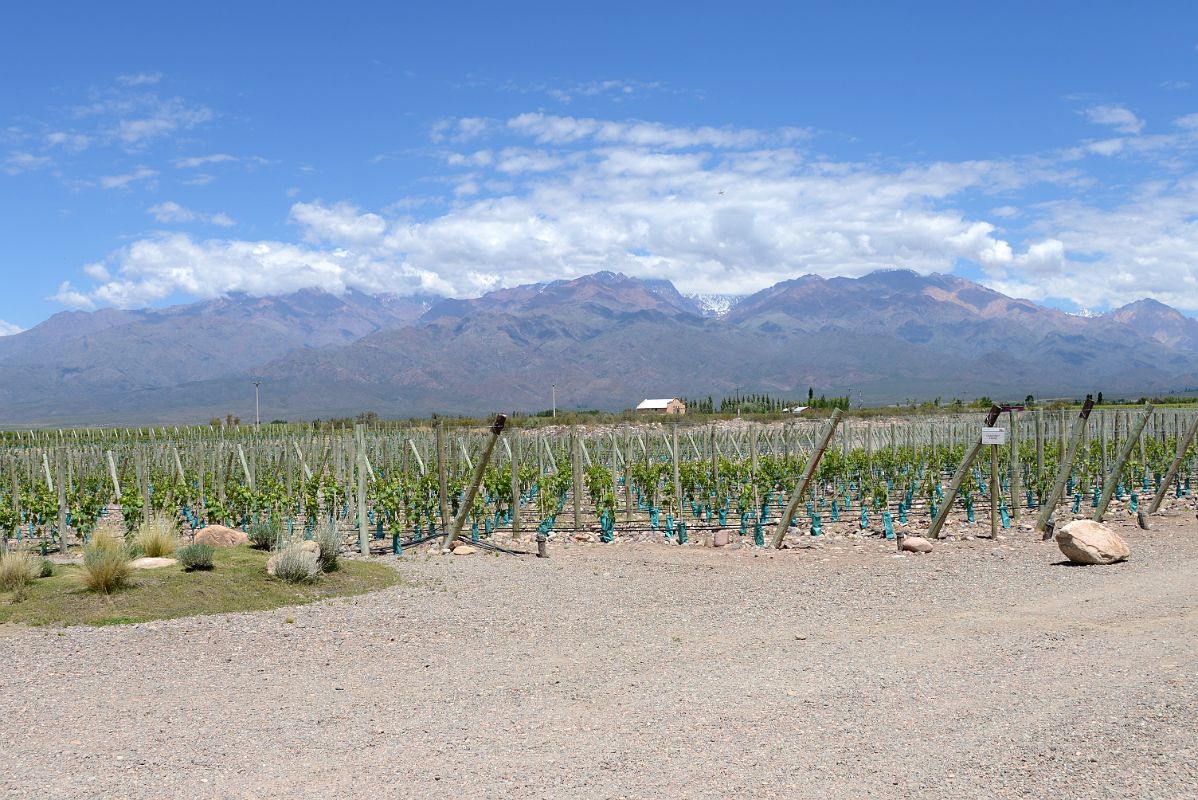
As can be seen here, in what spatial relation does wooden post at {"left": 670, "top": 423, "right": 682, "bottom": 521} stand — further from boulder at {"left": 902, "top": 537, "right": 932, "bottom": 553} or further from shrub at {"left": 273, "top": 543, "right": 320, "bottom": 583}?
shrub at {"left": 273, "top": 543, "right": 320, "bottom": 583}

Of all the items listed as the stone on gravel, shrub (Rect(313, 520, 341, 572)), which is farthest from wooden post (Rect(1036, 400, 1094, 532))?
the stone on gravel

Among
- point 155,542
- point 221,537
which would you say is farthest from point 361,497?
point 155,542

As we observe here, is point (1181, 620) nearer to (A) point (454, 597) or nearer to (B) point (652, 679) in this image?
(B) point (652, 679)

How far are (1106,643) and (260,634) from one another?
8191 mm

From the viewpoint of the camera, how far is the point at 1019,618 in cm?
1056

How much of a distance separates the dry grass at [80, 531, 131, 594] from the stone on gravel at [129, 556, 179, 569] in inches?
36.4

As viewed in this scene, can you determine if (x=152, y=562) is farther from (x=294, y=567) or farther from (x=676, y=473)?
(x=676, y=473)

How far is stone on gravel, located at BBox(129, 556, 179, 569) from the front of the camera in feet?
41.4

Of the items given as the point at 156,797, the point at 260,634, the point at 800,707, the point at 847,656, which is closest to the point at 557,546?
the point at 260,634

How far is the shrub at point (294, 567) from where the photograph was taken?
12.5 metres

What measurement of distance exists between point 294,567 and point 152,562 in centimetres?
197

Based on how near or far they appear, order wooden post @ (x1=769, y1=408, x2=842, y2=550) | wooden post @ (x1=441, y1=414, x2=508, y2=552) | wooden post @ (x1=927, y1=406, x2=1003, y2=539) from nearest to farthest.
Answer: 1. wooden post @ (x1=441, y1=414, x2=508, y2=552)
2. wooden post @ (x1=769, y1=408, x2=842, y2=550)
3. wooden post @ (x1=927, y1=406, x2=1003, y2=539)

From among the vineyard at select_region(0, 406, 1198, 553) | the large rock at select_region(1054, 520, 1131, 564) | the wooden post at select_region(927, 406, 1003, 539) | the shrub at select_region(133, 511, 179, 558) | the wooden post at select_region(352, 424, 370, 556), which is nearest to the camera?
the shrub at select_region(133, 511, 179, 558)

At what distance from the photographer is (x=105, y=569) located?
444 inches
